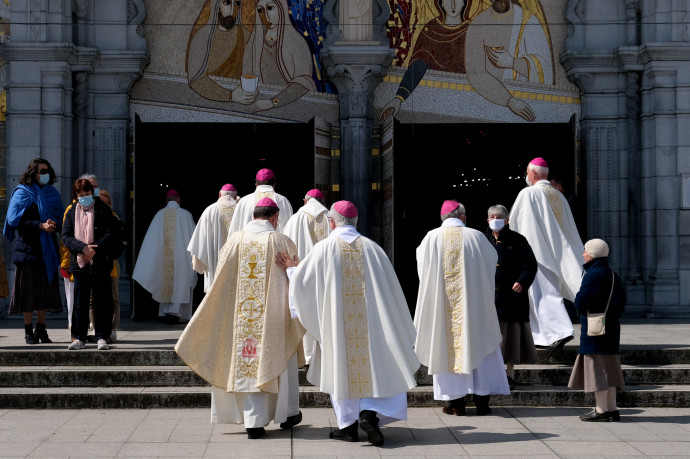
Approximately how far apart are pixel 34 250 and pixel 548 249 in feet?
16.1

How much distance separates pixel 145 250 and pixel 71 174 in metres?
1.68

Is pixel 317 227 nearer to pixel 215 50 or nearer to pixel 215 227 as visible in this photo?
pixel 215 227

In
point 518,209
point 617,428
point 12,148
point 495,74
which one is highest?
point 495,74

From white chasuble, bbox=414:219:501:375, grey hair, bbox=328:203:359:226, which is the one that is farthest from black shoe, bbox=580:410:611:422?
grey hair, bbox=328:203:359:226

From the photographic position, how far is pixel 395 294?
7547 millimetres

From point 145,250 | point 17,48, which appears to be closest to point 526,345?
point 145,250

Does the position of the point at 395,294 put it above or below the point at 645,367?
above

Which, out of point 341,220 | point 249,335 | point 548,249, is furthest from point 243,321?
point 548,249

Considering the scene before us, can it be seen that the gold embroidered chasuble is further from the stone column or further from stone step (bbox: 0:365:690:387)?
the stone column

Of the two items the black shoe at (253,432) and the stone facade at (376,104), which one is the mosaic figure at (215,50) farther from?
the black shoe at (253,432)

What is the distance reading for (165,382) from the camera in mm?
9047

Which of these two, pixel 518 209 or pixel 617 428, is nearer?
pixel 617 428

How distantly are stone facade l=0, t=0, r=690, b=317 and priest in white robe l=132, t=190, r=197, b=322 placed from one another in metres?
1.08

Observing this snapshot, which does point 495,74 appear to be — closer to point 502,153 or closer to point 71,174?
point 502,153
